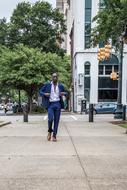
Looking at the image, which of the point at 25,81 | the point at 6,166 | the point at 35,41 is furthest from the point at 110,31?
the point at 35,41

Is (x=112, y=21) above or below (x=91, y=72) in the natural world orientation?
above

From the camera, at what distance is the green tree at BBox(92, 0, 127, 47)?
24281 millimetres

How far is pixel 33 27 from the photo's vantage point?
71.2m

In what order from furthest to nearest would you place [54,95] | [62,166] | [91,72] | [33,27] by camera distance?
[33,27]
[91,72]
[54,95]
[62,166]

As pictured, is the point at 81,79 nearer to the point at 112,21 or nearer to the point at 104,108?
the point at 104,108

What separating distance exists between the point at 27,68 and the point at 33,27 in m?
14.1

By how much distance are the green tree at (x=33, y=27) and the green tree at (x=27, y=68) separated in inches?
354

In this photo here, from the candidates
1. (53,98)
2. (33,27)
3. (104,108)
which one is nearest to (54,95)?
(53,98)

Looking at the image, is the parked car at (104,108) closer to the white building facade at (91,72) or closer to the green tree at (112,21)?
the white building facade at (91,72)

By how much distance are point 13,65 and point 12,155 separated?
50465mm

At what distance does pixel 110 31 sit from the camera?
2597cm

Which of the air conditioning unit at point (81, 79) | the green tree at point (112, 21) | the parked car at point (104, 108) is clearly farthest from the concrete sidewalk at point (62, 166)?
the air conditioning unit at point (81, 79)

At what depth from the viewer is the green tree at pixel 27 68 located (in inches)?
2299

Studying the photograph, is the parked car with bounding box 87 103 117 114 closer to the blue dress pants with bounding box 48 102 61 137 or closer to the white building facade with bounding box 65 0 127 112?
the white building facade with bounding box 65 0 127 112
